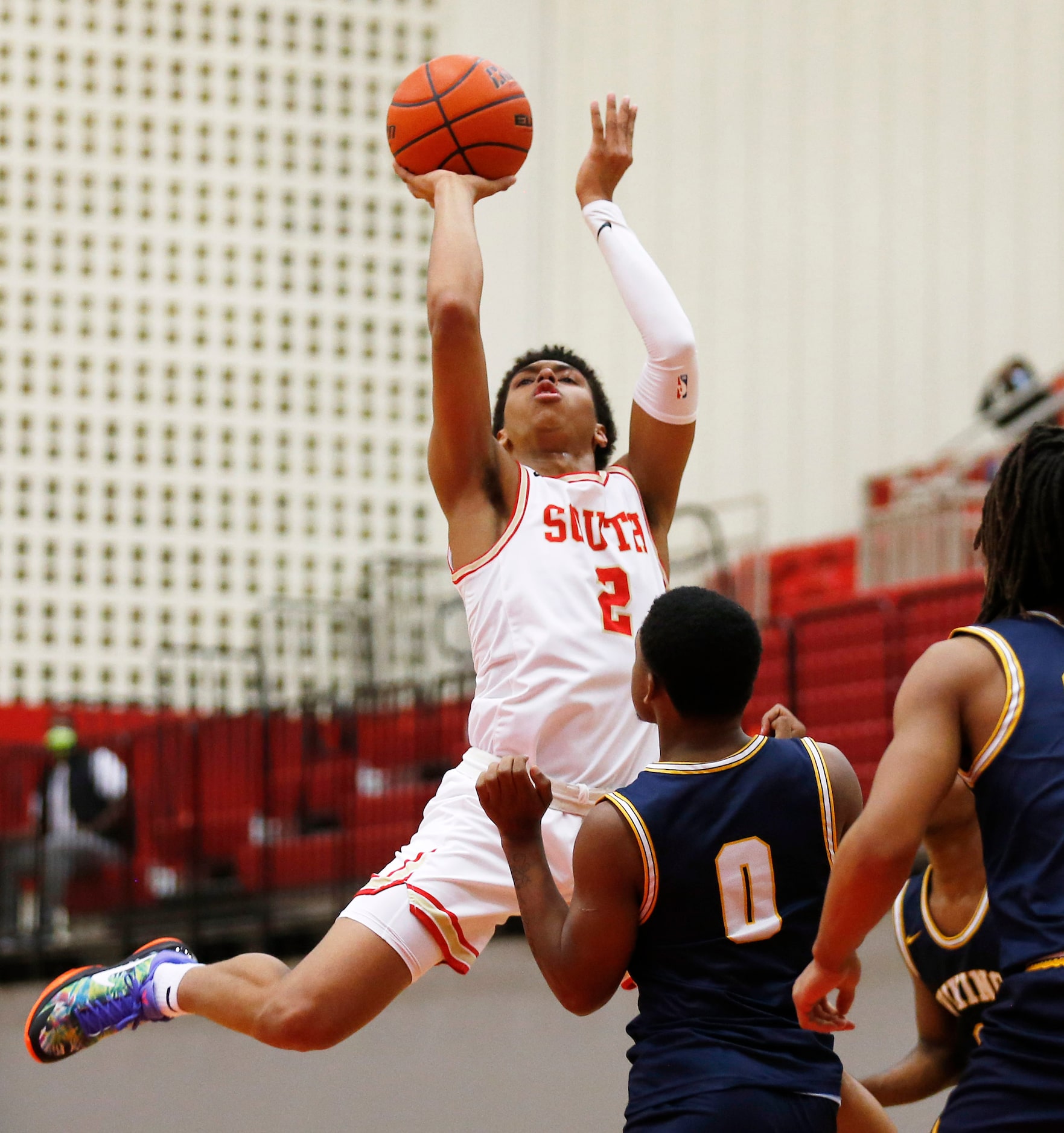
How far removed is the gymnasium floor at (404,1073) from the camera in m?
4.49

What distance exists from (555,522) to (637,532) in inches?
7.7

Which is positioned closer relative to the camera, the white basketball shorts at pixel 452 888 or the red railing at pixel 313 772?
the white basketball shorts at pixel 452 888

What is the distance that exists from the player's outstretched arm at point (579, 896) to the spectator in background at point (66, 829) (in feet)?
23.1

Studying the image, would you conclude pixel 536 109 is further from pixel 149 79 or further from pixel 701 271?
pixel 149 79

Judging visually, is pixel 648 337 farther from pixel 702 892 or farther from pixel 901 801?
pixel 901 801

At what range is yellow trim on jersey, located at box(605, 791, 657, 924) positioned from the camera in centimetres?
236

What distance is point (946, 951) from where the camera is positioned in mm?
3104

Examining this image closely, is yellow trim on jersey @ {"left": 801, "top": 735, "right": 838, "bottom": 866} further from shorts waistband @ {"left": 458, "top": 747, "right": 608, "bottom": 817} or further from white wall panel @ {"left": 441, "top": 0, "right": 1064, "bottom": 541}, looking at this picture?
white wall panel @ {"left": 441, "top": 0, "right": 1064, "bottom": 541}

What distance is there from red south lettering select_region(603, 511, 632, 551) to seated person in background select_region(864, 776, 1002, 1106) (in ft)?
2.62

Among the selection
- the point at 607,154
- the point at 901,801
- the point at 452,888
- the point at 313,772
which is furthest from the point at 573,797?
the point at 313,772

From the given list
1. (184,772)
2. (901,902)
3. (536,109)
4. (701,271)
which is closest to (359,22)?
(536,109)

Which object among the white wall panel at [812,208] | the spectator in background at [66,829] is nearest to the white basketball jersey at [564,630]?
the spectator in background at [66,829]

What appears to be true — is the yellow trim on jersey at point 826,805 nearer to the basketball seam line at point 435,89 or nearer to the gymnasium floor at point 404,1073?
the basketball seam line at point 435,89

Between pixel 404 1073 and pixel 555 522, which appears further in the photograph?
pixel 404 1073
